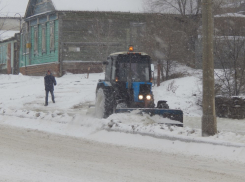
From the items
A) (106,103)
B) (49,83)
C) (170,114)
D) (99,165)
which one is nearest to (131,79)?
(106,103)

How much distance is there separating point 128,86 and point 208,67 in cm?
345

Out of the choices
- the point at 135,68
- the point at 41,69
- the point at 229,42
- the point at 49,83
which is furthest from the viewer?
the point at 41,69

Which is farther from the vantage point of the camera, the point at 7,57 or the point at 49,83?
the point at 7,57

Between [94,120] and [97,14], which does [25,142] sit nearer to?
[94,120]

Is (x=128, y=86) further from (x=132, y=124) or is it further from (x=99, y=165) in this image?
(x=99, y=165)

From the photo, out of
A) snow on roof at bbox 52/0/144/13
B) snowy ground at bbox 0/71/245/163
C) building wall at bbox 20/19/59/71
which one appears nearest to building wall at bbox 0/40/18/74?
building wall at bbox 20/19/59/71

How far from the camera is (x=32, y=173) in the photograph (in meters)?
6.78

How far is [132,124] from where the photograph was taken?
11.6 m

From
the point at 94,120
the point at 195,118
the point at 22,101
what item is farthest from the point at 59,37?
the point at 94,120

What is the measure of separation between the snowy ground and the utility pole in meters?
0.33

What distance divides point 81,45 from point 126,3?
5216 millimetres

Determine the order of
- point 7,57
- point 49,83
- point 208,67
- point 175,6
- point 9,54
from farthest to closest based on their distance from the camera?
point 7,57, point 9,54, point 175,6, point 49,83, point 208,67

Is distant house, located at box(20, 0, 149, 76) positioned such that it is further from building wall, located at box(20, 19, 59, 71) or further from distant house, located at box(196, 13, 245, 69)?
distant house, located at box(196, 13, 245, 69)

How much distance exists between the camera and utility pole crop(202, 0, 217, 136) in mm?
10031
